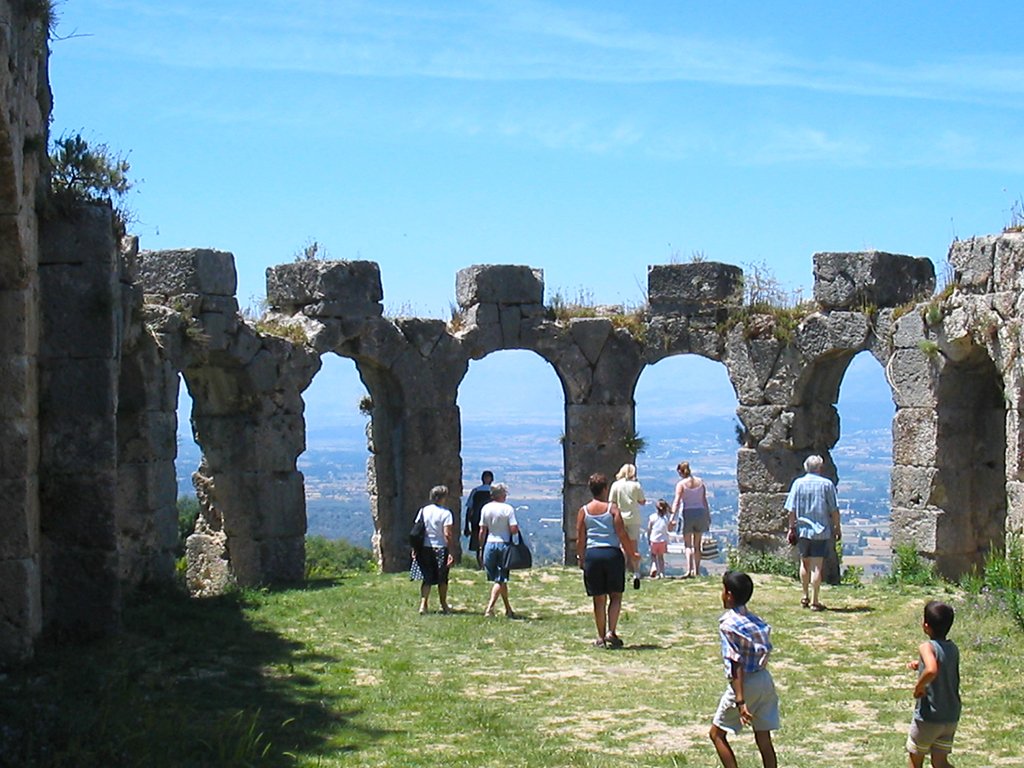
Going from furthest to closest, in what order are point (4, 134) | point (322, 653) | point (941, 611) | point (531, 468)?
point (531, 468) → point (322, 653) → point (4, 134) → point (941, 611)

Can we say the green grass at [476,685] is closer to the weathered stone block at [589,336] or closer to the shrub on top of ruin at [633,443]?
the shrub on top of ruin at [633,443]

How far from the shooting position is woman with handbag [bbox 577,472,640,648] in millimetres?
13070

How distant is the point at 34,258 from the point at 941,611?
7.91 metres

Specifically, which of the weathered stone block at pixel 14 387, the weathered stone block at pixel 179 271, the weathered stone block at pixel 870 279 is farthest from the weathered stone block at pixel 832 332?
the weathered stone block at pixel 14 387

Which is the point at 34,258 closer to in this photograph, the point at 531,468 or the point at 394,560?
the point at 394,560

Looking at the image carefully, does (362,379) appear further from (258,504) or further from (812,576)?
(812,576)

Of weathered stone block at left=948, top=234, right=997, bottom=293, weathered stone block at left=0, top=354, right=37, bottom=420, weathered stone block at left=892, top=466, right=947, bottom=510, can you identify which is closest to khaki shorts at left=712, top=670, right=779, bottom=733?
weathered stone block at left=0, top=354, right=37, bottom=420

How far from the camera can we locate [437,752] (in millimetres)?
9414

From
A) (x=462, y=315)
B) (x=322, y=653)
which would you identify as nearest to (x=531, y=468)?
(x=462, y=315)

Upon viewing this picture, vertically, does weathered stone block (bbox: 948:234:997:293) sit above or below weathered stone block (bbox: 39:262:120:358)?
above

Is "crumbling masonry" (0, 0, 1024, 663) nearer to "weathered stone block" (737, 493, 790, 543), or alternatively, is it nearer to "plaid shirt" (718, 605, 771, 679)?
"weathered stone block" (737, 493, 790, 543)

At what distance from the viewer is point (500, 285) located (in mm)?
21234

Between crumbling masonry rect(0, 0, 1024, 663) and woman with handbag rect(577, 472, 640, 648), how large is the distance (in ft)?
13.3

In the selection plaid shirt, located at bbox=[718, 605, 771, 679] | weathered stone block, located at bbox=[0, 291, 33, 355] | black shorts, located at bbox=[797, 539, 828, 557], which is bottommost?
black shorts, located at bbox=[797, 539, 828, 557]
